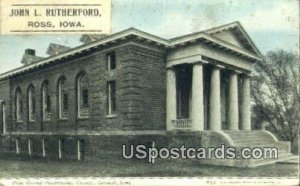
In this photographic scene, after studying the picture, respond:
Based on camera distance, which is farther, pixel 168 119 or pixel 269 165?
pixel 168 119

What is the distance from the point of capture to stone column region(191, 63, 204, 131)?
10156 mm

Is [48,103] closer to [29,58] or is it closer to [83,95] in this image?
[83,95]

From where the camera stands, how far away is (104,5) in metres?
7.82

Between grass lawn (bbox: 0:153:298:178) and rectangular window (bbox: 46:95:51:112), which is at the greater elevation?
rectangular window (bbox: 46:95:51:112)

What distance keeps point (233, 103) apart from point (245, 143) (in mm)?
1848

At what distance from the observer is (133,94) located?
32.2 ft

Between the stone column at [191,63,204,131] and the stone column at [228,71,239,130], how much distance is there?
3.18 ft

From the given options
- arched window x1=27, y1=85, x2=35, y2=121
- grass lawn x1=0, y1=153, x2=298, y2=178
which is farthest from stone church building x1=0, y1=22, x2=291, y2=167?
grass lawn x1=0, y1=153, x2=298, y2=178

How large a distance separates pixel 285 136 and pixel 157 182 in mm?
3444

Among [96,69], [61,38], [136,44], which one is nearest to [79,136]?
[96,69]

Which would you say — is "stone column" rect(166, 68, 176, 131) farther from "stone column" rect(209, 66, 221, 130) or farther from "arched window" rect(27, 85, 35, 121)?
"arched window" rect(27, 85, 35, 121)

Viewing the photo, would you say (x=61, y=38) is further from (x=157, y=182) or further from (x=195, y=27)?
(x=157, y=182)

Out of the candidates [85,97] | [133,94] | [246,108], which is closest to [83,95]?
[85,97]

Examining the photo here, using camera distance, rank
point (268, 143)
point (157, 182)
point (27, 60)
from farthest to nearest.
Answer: point (27, 60), point (268, 143), point (157, 182)
